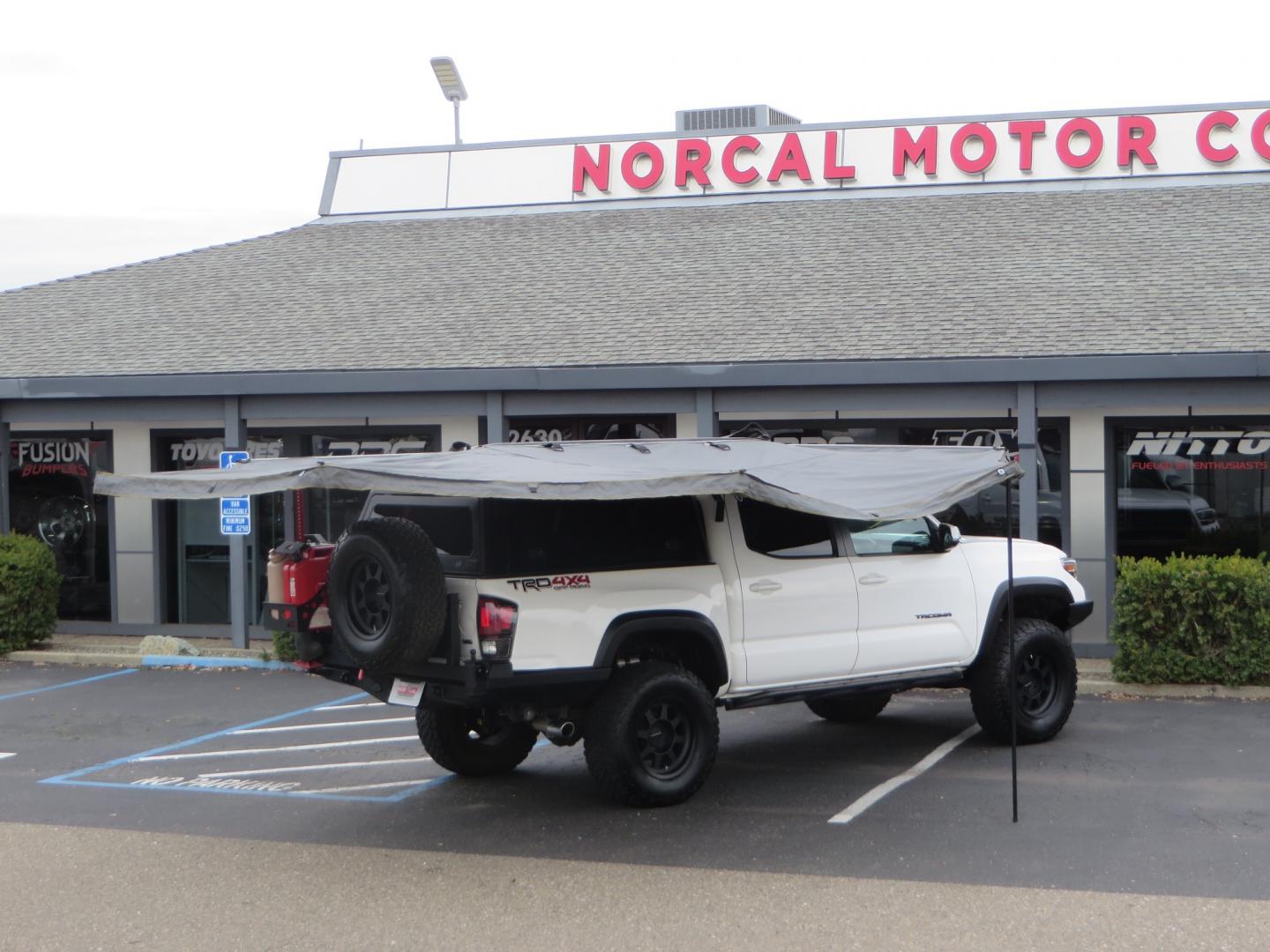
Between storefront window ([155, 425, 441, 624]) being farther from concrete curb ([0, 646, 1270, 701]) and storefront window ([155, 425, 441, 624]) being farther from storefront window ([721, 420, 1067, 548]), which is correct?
storefront window ([721, 420, 1067, 548])

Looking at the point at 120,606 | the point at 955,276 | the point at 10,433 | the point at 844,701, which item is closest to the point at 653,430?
the point at 955,276

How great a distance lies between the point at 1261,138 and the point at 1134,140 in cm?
149

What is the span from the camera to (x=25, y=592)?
50.4ft

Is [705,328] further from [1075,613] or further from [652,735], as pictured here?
[652,735]

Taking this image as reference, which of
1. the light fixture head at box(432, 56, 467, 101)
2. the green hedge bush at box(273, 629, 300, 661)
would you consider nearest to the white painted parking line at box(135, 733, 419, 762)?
the green hedge bush at box(273, 629, 300, 661)

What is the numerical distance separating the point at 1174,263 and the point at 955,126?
4.67 meters

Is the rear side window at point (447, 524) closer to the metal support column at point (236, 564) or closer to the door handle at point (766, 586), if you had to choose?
the door handle at point (766, 586)

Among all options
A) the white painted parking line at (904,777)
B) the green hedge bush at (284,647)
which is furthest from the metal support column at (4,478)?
the white painted parking line at (904,777)

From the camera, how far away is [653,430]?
1584cm

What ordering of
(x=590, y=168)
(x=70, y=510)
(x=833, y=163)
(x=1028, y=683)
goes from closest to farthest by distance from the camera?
(x=1028, y=683) < (x=70, y=510) < (x=833, y=163) < (x=590, y=168)

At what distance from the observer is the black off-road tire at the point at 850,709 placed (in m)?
10.9

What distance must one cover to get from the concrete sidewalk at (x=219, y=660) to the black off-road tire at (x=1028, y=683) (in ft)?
7.84

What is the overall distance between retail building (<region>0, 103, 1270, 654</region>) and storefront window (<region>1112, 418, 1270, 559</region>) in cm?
3

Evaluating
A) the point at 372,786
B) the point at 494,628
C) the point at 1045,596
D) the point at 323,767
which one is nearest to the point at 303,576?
the point at 494,628
